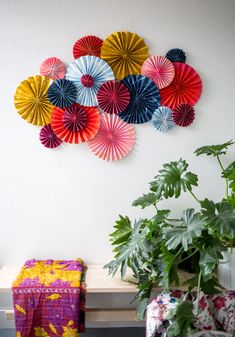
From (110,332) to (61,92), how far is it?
1839 mm

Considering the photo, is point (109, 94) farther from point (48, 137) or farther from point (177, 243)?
point (177, 243)

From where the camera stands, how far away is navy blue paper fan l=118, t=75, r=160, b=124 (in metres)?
2.25

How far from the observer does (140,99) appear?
2260mm

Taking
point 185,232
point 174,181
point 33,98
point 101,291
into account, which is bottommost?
point 101,291

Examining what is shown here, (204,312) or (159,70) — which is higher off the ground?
(159,70)

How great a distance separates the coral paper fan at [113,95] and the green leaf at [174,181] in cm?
60

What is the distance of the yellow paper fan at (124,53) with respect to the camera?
223 centimetres

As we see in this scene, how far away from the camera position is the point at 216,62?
234 cm

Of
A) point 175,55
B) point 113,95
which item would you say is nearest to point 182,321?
point 113,95

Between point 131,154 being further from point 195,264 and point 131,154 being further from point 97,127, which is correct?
point 195,264

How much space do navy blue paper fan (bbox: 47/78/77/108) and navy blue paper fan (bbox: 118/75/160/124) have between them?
0.38m

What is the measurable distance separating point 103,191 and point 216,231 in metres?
0.98

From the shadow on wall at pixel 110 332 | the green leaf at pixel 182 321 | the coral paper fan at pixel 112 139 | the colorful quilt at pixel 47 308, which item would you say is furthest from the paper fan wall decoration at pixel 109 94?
the shadow on wall at pixel 110 332

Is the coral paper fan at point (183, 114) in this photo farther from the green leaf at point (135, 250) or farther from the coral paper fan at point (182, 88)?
the green leaf at point (135, 250)
